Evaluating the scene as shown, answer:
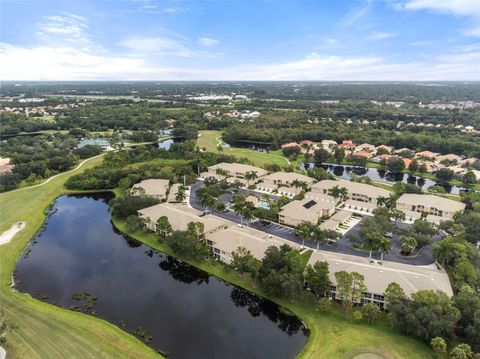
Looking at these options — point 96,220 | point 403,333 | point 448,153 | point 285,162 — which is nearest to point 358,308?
point 403,333

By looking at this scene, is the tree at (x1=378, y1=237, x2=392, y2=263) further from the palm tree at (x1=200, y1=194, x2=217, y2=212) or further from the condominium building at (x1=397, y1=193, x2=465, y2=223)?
the palm tree at (x1=200, y1=194, x2=217, y2=212)

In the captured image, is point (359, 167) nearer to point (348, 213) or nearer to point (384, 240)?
point (348, 213)

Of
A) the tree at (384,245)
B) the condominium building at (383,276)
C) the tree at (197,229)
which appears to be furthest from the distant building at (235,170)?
the condominium building at (383,276)

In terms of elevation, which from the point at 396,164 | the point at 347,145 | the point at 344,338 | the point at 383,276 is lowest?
the point at 347,145

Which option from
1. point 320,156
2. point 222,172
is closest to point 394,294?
point 222,172

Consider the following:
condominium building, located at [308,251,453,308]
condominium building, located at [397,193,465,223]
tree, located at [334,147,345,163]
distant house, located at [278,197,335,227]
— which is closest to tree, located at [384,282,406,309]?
condominium building, located at [308,251,453,308]

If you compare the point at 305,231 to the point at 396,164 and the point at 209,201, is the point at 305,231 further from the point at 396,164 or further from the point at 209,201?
the point at 396,164

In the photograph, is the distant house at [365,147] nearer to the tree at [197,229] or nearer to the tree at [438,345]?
the tree at [197,229]
